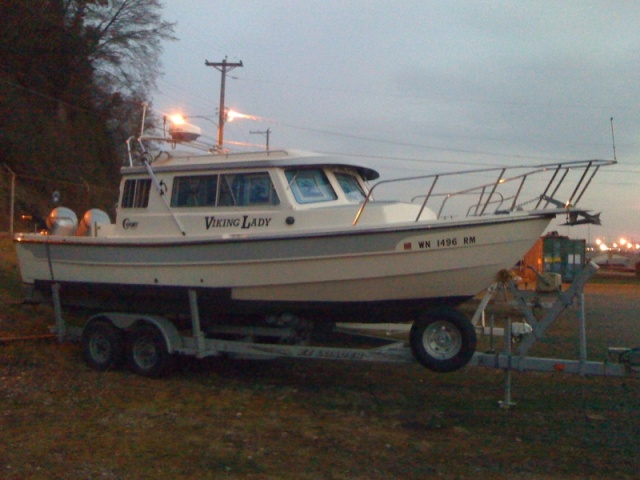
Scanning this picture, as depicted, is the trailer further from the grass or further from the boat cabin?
the boat cabin

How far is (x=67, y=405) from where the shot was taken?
23.3ft

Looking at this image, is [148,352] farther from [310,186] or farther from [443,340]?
[443,340]

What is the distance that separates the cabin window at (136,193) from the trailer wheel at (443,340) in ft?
13.8

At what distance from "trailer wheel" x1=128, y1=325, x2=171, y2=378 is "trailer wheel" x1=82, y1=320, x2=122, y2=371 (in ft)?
0.61

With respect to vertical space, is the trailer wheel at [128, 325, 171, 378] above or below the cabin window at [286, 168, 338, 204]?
below

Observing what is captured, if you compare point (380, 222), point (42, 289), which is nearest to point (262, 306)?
point (380, 222)

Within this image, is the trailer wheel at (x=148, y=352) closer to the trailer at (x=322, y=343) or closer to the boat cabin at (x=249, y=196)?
the trailer at (x=322, y=343)

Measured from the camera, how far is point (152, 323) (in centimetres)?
835

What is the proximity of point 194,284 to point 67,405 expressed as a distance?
77.2 inches

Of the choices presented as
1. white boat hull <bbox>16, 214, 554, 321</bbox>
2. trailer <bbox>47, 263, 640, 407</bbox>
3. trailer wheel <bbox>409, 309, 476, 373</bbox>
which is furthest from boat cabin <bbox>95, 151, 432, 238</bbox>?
trailer wheel <bbox>409, 309, 476, 373</bbox>

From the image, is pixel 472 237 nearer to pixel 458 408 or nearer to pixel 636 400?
pixel 458 408

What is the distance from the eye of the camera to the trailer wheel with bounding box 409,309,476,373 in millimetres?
6773

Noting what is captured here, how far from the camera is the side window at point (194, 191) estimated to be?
8531mm

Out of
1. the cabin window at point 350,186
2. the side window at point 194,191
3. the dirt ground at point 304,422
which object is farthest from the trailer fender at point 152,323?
the cabin window at point 350,186
